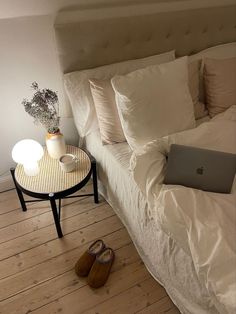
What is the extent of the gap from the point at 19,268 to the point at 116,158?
32.4 inches

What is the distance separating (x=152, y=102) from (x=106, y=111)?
277 millimetres

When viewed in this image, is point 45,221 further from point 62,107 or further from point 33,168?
point 62,107

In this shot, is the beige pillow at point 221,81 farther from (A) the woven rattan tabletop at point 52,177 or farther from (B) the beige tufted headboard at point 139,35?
(A) the woven rattan tabletop at point 52,177

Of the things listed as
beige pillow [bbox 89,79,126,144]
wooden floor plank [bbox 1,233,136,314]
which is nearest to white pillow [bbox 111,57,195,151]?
beige pillow [bbox 89,79,126,144]

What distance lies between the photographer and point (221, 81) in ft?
5.72

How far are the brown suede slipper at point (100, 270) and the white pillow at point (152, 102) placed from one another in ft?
2.06

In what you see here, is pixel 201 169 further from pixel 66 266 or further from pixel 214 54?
pixel 214 54

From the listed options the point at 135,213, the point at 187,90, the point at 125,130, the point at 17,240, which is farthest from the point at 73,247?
the point at 187,90

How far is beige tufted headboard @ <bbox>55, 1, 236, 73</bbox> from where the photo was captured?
161 cm

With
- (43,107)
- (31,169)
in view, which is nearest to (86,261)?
(31,169)

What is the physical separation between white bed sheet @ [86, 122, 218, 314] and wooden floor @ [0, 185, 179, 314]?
0.29ft

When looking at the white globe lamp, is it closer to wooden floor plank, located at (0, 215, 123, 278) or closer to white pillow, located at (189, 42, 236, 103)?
wooden floor plank, located at (0, 215, 123, 278)

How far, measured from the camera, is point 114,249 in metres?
1.61

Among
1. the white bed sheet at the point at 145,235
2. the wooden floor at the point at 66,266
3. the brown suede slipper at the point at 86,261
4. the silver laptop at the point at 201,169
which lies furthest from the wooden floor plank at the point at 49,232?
the silver laptop at the point at 201,169
